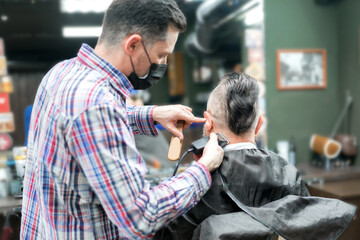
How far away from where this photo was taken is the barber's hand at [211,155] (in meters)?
1.12

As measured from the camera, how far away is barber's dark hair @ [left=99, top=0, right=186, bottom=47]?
39.0 inches

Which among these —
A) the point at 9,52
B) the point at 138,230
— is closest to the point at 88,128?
the point at 138,230

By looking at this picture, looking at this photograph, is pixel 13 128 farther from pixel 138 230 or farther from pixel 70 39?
pixel 138 230

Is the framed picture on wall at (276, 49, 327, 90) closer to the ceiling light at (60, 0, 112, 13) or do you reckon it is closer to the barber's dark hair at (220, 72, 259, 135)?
the ceiling light at (60, 0, 112, 13)

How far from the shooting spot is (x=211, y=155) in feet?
3.76

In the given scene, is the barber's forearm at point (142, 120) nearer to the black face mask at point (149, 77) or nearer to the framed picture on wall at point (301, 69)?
the black face mask at point (149, 77)

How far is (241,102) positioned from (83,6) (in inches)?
120

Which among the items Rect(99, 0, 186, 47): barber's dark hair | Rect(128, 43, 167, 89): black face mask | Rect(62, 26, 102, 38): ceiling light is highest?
Rect(62, 26, 102, 38): ceiling light

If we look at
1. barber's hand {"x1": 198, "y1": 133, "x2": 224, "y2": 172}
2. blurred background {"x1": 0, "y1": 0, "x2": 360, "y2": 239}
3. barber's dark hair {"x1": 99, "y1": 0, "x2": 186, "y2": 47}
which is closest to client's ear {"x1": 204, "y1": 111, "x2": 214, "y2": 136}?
barber's hand {"x1": 198, "y1": 133, "x2": 224, "y2": 172}

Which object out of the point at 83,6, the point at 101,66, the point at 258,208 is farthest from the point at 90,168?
the point at 83,6

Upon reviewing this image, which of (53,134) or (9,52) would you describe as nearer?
(53,134)

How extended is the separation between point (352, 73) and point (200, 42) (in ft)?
6.51

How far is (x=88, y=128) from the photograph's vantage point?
0.89m

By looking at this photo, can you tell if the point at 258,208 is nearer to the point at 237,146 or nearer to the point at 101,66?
the point at 237,146
